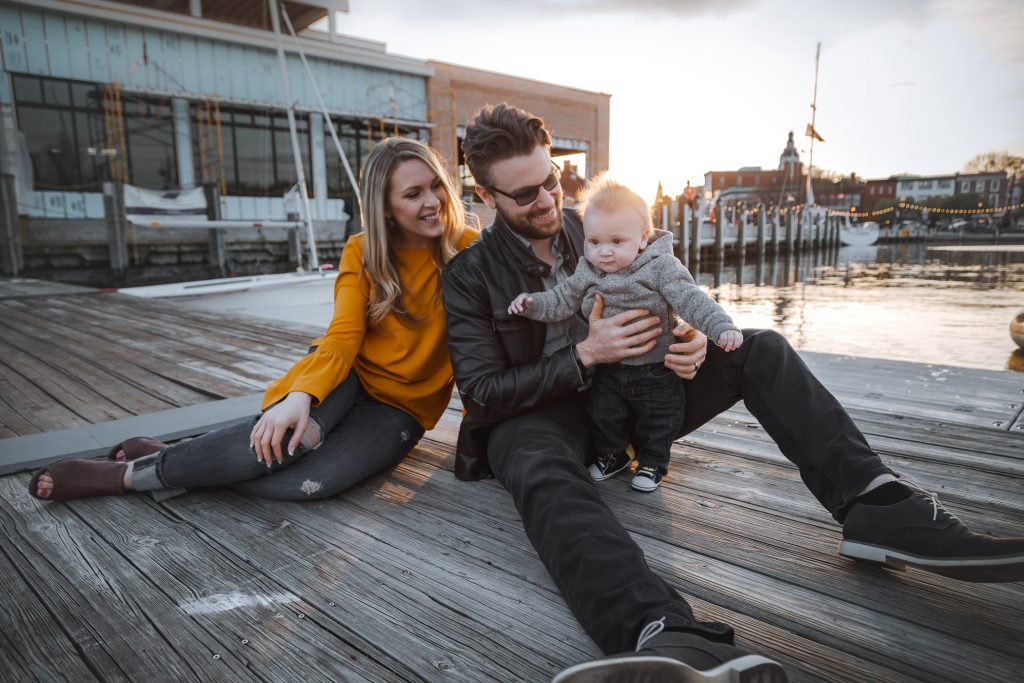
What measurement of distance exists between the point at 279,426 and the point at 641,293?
1204 millimetres

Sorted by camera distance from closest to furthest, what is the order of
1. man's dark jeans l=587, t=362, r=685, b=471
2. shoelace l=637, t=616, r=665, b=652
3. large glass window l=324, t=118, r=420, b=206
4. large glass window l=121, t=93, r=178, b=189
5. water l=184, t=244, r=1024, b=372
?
shoelace l=637, t=616, r=665, b=652, man's dark jeans l=587, t=362, r=685, b=471, water l=184, t=244, r=1024, b=372, large glass window l=121, t=93, r=178, b=189, large glass window l=324, t=118, r=420, b=206

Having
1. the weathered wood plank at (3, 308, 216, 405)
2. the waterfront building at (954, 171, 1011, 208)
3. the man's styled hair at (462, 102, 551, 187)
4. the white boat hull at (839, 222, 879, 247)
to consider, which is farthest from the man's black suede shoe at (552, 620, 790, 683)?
the waterfront building at (954, 171, 1011, 208)

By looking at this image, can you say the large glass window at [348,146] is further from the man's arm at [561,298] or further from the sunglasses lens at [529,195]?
the man's arm at [561,298]

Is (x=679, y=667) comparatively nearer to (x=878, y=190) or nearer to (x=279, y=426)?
(x=279, y=426)

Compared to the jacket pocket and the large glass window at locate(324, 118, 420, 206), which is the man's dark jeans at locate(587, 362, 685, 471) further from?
the large glass window at locate(324, 118, 420, 206)

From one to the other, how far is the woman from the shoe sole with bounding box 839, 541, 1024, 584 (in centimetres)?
147

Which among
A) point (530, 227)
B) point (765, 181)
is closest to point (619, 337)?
point (530, 227)

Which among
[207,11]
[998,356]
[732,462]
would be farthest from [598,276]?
[207,11]

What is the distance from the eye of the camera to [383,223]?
2174 millimetres

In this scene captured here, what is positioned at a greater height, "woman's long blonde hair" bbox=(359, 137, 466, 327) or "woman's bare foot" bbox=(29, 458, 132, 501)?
"woman's long blonde hair" bbox=(359, 137, 466, 327)

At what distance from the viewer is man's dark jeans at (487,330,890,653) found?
4.10ft

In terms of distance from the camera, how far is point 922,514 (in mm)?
1428

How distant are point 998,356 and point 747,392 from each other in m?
8.36

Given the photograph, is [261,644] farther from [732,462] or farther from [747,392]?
[732,462]
